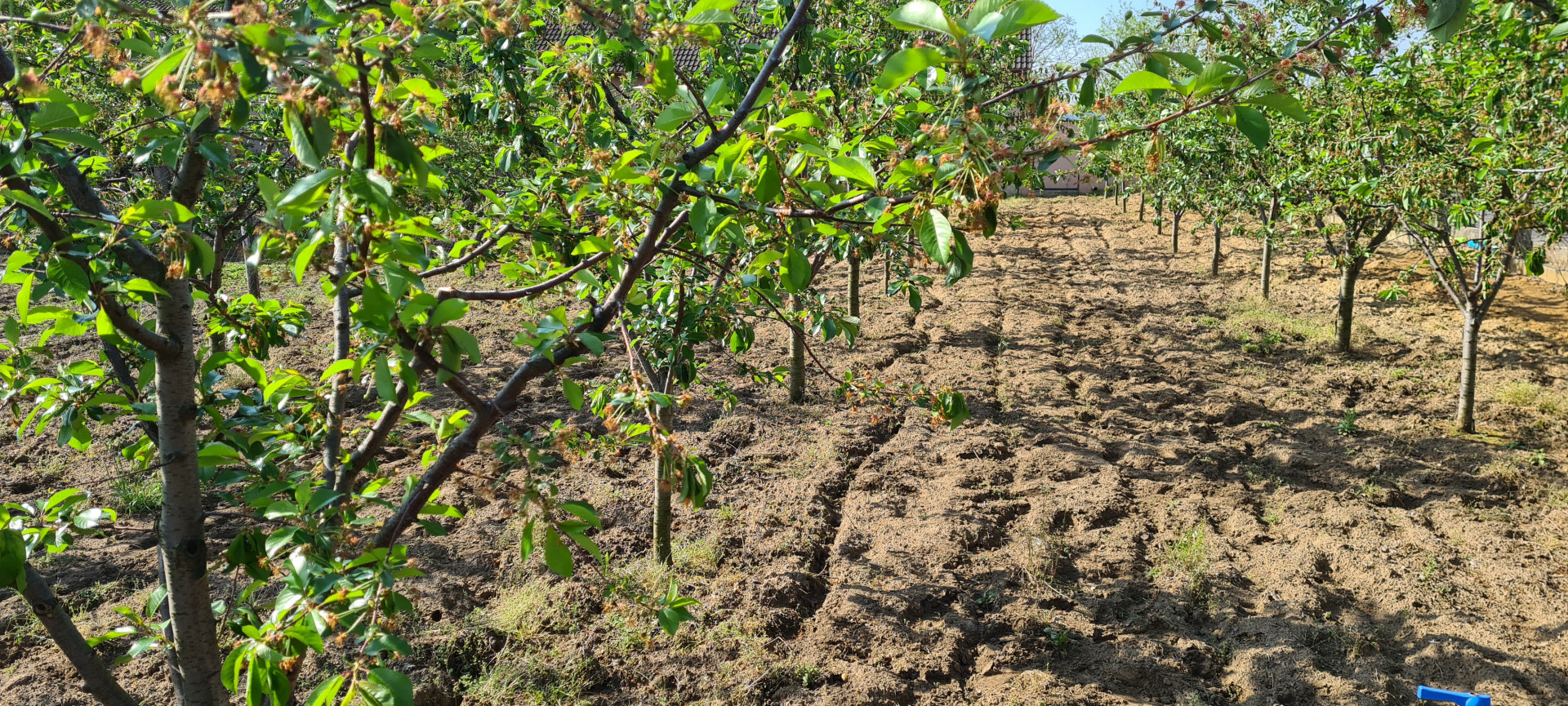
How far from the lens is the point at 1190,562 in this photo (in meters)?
4.37

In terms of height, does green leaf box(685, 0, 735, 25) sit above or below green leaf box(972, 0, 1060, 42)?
above

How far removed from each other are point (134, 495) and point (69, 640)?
143 inches

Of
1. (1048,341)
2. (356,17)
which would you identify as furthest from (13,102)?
(1048,341)

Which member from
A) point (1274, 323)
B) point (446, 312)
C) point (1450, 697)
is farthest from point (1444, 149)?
point (446, 312)

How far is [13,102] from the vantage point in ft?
5.02

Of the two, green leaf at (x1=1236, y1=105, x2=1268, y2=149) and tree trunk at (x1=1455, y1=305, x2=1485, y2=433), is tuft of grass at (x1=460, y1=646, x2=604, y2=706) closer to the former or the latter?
green leaf at (x1=1236, y1=105, x2=1268, y2=149)

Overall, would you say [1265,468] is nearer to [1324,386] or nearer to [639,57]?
[1324,386]

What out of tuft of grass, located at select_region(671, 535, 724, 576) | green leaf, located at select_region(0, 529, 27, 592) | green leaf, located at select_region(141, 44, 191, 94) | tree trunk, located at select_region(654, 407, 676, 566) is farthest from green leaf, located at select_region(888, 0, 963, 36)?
tuft of grass, located at select_region(671, 535, 724, 576)

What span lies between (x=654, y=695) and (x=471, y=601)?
1200 millimetres

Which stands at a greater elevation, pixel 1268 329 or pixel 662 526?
pixel 1268 329

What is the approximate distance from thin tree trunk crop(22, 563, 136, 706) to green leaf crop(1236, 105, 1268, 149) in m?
2.66

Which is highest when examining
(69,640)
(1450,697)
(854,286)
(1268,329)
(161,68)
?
(161,68)

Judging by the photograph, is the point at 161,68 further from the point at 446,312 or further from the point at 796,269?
the point at 796,269

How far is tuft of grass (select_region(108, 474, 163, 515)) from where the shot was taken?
16.2 feet
